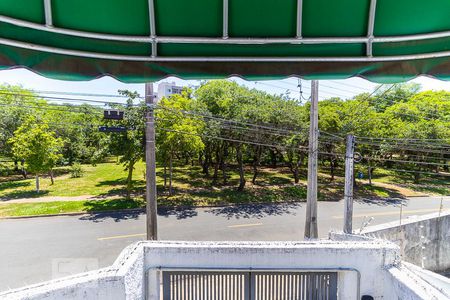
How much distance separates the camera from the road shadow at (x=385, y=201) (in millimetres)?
17703

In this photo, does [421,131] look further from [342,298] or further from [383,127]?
[342,298]

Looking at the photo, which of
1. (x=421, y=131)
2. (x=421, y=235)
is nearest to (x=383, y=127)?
(x=421, y=131)

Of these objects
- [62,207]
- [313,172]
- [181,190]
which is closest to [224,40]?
[313,172]

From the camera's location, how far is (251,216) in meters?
14.5

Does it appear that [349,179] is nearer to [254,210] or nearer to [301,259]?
[301,259]

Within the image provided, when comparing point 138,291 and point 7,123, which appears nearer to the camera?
point 138,291

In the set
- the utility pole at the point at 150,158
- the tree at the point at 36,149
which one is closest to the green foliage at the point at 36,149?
the tree at the point at 36,149

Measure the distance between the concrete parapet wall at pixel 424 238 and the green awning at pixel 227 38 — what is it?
24.7 feet

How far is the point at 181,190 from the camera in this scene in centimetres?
1898

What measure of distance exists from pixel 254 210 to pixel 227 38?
561 inches

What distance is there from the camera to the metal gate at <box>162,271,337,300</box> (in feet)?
17.7

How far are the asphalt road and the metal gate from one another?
4.60 meters

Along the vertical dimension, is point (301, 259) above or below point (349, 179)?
below

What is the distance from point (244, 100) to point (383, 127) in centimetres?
1217
